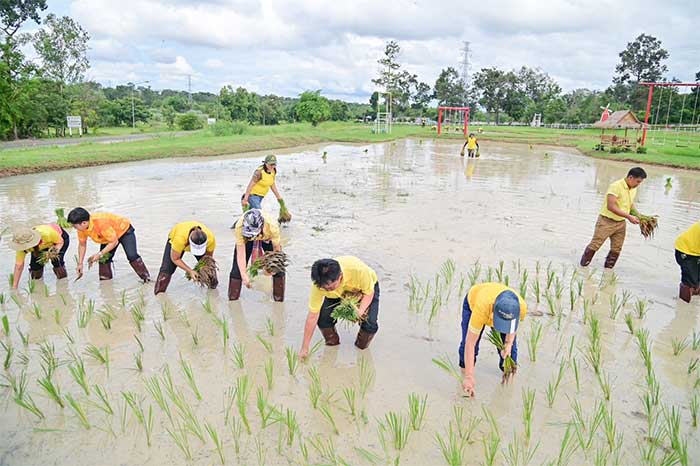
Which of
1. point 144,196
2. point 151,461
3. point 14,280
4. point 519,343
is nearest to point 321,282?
point 151,461

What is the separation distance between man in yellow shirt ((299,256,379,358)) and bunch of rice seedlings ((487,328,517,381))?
1048 mm

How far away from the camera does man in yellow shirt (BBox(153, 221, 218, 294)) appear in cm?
523

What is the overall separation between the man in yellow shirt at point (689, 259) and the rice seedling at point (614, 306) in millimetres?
749

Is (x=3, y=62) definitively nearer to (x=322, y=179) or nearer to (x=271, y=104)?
(x=322, y=179)

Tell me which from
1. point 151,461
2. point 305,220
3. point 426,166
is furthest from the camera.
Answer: point 426,166

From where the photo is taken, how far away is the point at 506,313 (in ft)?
10.8

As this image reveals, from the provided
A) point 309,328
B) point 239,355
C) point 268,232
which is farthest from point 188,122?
point 309,328

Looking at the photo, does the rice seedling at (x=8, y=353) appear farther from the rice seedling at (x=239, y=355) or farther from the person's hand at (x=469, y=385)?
the person's hand at (x=469, y=385)

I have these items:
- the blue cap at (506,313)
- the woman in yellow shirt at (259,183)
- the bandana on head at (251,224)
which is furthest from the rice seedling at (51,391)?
the woman in yellow shirt at (259,183)

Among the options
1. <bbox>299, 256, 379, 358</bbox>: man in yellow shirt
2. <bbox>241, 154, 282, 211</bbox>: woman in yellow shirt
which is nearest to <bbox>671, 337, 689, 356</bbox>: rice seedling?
<bbox>299, 256, 379, 358</bbox>: man in yellow shirt

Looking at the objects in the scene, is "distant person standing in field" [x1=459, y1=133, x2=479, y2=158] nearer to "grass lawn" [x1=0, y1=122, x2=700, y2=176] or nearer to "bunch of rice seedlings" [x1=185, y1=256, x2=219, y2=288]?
"grass lawn" [x1=0, y1=122, x2=700, y2=176]

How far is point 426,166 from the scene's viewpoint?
2020 cm

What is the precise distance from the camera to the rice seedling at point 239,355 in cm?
429

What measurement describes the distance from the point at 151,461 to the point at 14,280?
3750mm
